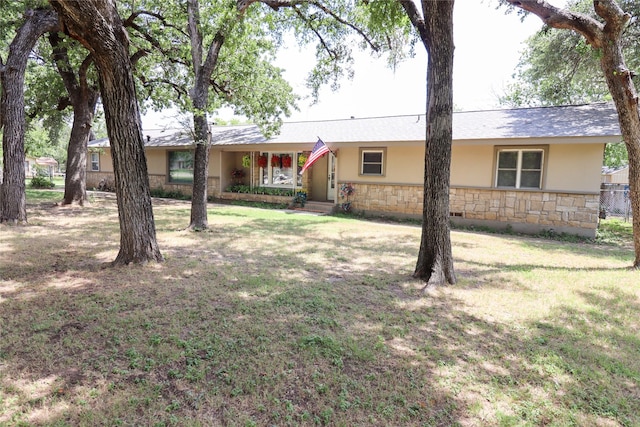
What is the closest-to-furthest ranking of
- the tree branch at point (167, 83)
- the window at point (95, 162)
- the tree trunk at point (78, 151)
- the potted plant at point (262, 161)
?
the tree trunk at point (78, 151), the tree branch at point (167, 83), the potted plant at point (262, 161), the window at point (95, 162)

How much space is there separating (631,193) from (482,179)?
503 centimetres

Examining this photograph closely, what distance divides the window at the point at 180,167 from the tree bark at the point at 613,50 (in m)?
15.4

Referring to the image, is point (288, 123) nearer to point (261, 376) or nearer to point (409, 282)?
point (409, 282)

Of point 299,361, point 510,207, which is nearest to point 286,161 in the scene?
point 510,207

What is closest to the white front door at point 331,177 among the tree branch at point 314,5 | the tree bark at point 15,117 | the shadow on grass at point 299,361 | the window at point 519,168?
the tree branch at point 314,5

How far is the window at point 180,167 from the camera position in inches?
715

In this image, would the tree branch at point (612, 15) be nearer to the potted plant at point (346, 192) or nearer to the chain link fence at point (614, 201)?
the potted plant at point (346, 192)

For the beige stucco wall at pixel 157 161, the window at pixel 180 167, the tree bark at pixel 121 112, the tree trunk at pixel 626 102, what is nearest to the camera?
the tree bark at pixel 121 112

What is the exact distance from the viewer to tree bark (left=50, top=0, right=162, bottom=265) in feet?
14.6

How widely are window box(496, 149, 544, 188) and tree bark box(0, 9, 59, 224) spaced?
12.6 meters

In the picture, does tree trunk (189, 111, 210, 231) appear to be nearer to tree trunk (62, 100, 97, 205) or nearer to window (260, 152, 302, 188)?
tree trunk (62, 100, 97, 205)

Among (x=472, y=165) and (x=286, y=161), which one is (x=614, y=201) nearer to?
(x=472, y=165)

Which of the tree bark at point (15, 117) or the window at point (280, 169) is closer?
the tree bark at point (15, 117)

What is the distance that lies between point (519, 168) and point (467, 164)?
1.47 meters
